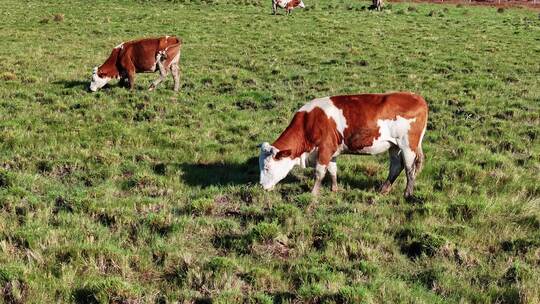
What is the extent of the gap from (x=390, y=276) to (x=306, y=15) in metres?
32.2

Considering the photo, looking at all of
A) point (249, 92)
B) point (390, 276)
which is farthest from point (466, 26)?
point (390, 276)

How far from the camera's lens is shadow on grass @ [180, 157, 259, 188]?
30.7ft

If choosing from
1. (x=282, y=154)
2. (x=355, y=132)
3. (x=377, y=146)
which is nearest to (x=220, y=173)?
(x=282, y=154)

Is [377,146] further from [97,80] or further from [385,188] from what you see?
[97,80]

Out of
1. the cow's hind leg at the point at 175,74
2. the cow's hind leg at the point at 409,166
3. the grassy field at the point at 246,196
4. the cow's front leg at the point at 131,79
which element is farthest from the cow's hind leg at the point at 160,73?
the cow's hind leg at the point at 409,166

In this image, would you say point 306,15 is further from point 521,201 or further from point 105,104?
point 521,201

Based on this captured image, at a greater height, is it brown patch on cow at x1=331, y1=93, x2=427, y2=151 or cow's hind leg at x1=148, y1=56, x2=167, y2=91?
brown patch on cow at x1=331, y1=93, x2=427, y2=151

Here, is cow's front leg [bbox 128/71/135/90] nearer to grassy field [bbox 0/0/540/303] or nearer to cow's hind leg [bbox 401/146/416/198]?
grassy field [bbox 0/0/540/303]

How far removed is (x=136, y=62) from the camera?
16.2 m

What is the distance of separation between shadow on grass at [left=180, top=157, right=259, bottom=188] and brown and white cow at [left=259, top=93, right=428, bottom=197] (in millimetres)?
1105

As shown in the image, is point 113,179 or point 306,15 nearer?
point 113,179

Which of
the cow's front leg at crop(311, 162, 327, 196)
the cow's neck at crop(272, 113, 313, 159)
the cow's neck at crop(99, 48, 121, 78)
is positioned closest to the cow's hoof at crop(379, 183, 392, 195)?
the cow's front leg at crop(311, 162, 327, 196)

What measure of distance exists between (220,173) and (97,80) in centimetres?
769

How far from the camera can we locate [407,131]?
8688mm
